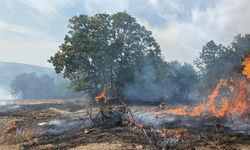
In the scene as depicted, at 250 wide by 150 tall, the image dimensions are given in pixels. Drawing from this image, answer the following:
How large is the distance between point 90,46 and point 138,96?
12.7 meters

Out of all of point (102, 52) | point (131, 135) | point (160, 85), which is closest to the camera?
point (131, 135)

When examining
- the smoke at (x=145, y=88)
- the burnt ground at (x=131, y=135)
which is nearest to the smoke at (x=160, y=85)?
the smoke at (x=145, y=88)

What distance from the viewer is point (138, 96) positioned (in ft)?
182

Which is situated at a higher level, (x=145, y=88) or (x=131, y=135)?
(x=145, y=88)

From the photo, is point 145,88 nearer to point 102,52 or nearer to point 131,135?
point 102,52

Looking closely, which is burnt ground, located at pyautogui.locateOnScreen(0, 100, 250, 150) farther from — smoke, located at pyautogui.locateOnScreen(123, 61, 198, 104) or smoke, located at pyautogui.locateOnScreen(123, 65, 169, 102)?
smoke, located at pyautogui.locateOnScreen(123, 61, 198, 104)

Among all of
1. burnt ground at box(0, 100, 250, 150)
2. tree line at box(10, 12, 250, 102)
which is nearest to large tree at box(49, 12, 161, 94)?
tree line at box(10, 12, 250, 102)

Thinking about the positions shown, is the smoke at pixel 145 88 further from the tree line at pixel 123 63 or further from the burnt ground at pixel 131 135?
the burnt ground at pixel 131 135

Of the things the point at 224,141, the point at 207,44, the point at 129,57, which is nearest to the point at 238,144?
the point at 224,141

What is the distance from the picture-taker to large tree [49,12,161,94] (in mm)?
47156

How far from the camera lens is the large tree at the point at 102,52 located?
47.2m

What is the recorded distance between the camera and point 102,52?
4850 centimetres

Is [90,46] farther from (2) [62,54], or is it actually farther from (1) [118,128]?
(1) [118,128]

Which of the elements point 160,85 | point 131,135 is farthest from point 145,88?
point 131,135
